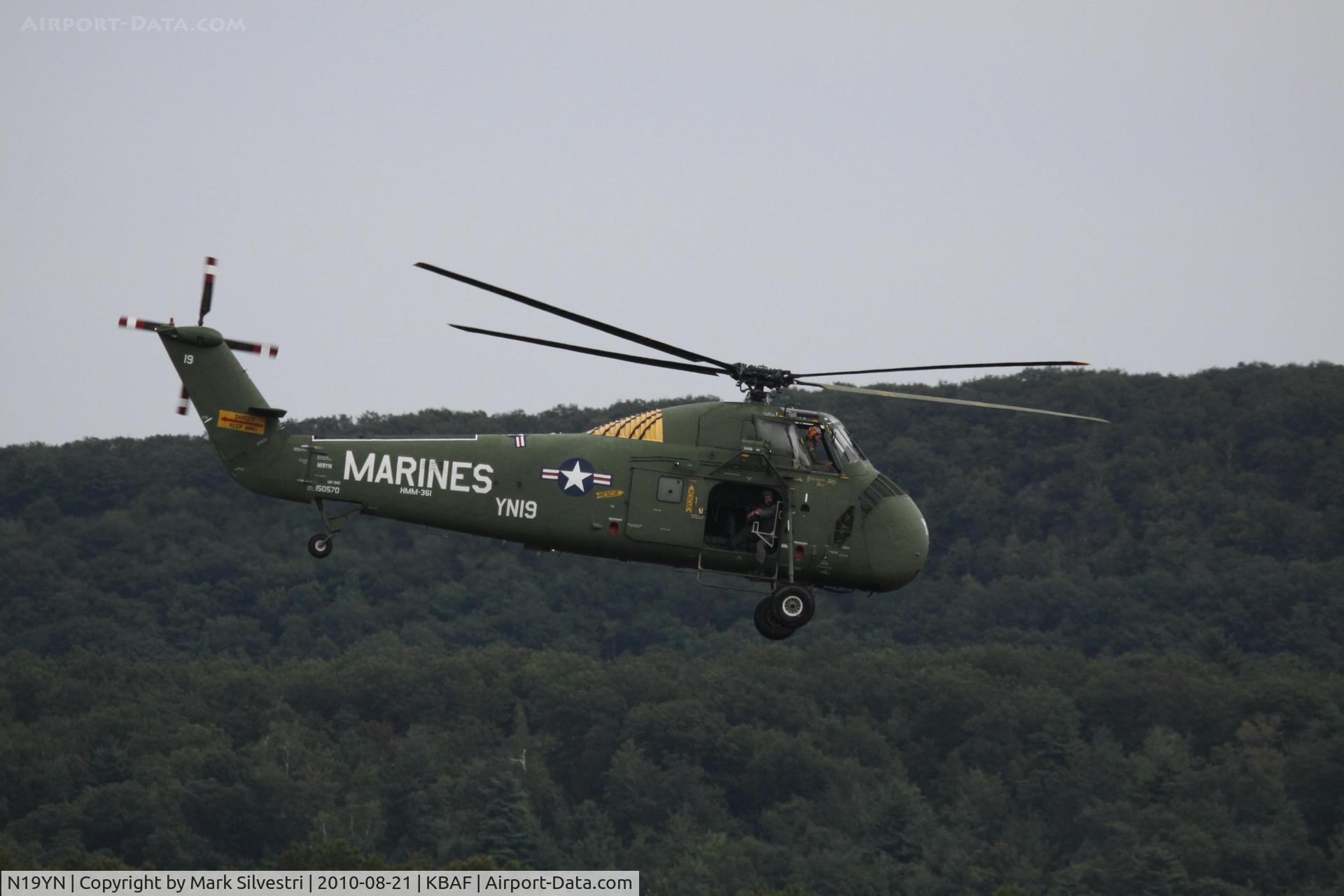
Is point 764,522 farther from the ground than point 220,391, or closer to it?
closer to it

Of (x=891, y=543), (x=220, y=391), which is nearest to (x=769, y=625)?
(x=891, y=543)

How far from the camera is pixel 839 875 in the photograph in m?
117

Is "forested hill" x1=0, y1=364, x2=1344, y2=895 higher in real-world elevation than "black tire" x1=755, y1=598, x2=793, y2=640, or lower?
lower

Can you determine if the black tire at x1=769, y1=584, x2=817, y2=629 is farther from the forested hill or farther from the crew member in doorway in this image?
the forested hill

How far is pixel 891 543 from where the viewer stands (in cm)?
3475

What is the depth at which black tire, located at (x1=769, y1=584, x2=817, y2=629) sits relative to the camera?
3406 cm

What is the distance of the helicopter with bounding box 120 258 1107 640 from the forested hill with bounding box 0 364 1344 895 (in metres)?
64.9

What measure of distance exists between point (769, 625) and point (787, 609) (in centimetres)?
61

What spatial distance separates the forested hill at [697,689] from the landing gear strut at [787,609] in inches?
2567

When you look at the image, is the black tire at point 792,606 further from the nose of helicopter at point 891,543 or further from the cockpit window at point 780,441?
the cockpit window at point 780,441

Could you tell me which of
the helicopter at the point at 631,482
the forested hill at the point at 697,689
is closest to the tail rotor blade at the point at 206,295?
the helicopter at the point at 631,482

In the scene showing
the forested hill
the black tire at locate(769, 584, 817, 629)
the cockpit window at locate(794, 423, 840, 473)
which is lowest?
the forested hill

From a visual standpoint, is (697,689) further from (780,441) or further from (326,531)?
(326,531)

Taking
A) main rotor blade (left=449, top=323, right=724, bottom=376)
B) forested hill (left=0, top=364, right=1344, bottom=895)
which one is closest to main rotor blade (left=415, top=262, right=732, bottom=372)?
main rotor blade (left=449, top=323, right=724, bottom=376)
